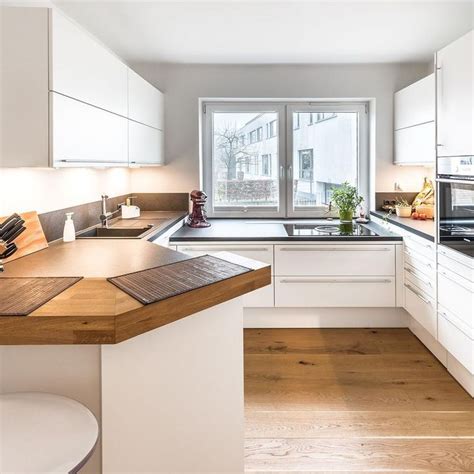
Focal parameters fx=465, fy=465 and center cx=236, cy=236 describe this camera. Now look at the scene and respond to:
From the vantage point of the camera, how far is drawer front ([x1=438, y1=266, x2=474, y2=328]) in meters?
2.58

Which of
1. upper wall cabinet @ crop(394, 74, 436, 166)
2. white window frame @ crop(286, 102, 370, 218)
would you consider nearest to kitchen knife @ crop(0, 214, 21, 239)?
upper wall cabinet @ crop(394, 74, 436, 166)

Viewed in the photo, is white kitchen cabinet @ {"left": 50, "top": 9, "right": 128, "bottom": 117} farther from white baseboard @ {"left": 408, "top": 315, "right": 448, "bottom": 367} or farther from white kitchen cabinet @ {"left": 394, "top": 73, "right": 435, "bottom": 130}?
white baseboard @ {"left": 408, "top": 315, "right": 448, "bottom": 367}

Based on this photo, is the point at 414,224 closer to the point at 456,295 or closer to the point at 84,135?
the point at 456,295

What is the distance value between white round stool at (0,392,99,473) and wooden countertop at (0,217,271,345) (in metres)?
0.19

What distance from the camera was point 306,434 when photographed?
2.37m

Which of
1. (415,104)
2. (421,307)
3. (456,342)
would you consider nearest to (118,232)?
(421,307)

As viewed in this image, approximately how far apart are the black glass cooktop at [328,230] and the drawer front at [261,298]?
48 centimetres

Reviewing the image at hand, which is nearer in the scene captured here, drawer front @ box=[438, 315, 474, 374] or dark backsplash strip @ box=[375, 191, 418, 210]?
drawer front @ box=[438, 315, 474, 374]

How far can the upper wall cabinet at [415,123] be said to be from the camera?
3.56 m

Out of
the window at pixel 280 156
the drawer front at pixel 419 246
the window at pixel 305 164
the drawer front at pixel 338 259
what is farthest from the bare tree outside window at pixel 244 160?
the drawer front at pixel 419 246

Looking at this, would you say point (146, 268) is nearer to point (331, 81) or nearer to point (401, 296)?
point (401, 296)

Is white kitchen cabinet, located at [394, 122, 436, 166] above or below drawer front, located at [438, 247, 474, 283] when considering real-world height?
above

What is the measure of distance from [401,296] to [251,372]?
4.73 feet

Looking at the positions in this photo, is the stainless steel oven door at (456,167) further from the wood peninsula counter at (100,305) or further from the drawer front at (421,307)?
the wood peninsula counter at (100,305)
